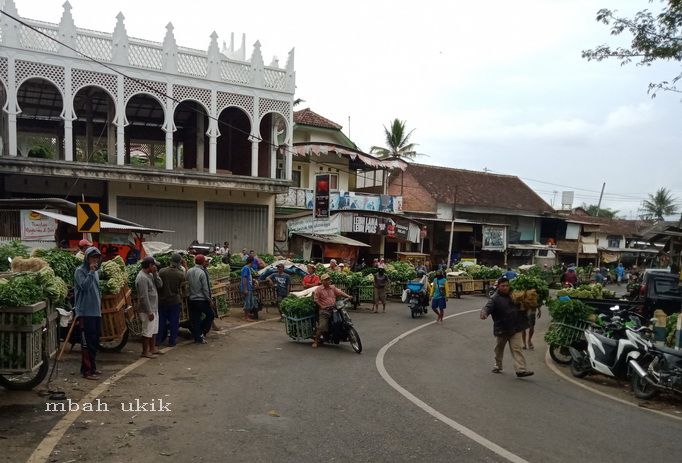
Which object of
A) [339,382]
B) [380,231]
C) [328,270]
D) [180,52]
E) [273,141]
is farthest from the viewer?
[380,231]

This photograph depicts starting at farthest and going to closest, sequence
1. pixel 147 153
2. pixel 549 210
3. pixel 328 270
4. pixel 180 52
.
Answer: pixel 549 210 → pixel 147 153 → pixel 180 52 → pixel 328 270

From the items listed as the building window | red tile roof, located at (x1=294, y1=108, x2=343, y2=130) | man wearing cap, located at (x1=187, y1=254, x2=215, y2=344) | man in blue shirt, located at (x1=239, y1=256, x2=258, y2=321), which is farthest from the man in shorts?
the building window

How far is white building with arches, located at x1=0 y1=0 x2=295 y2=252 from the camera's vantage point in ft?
67.9

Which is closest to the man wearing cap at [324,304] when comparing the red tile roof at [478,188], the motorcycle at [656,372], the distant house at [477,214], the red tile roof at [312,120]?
the motorcycle at [656,372]

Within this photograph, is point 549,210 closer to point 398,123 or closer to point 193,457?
point 398,123

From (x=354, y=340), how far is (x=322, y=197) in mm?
14764

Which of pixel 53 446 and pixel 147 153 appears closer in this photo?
pixel 53 446

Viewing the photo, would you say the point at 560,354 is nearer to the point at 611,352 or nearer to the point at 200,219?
the point at 611,352

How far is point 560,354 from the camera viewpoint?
11844mm

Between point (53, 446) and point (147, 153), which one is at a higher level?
point (147, 153)

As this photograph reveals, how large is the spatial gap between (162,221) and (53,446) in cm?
2043

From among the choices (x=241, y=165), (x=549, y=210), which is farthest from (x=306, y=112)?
(x=549, y=210)

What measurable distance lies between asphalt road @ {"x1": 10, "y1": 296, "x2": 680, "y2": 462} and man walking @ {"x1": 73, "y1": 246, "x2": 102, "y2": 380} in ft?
2.20

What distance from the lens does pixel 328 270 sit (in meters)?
19.9
